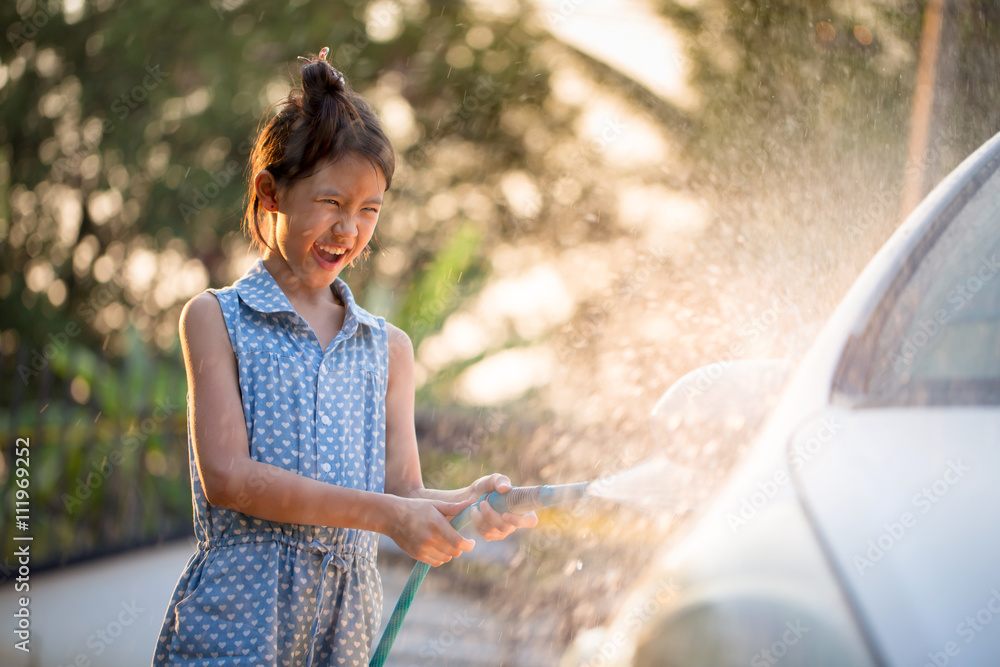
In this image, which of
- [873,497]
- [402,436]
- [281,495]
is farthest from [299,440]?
[873,497]

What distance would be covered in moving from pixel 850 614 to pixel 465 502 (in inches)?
27.5

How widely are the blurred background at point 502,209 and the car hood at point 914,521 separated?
0.21m

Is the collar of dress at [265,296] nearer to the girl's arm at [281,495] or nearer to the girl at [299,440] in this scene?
the girl at [299,440]

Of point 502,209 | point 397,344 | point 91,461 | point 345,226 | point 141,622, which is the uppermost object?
point 345,226

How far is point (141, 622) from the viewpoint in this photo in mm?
3402

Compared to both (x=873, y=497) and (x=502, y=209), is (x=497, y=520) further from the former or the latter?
(x=502, y=209)

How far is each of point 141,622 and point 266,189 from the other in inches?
108

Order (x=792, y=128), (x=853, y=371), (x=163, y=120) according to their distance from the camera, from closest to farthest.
A: (x=853, y=371) → (x=792, y=128) → (x=163, y=120)

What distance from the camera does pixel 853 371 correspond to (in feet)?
3.27

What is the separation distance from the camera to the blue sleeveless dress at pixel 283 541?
1216 millimetres

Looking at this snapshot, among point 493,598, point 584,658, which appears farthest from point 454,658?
point 584,658

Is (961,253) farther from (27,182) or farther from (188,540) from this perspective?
(27,182)

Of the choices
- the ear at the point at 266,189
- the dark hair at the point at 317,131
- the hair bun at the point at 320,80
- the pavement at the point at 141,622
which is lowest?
the pavement at the point at 141,622

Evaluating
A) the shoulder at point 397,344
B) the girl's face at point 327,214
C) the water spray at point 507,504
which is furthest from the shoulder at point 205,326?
the water spray at point 507,504
